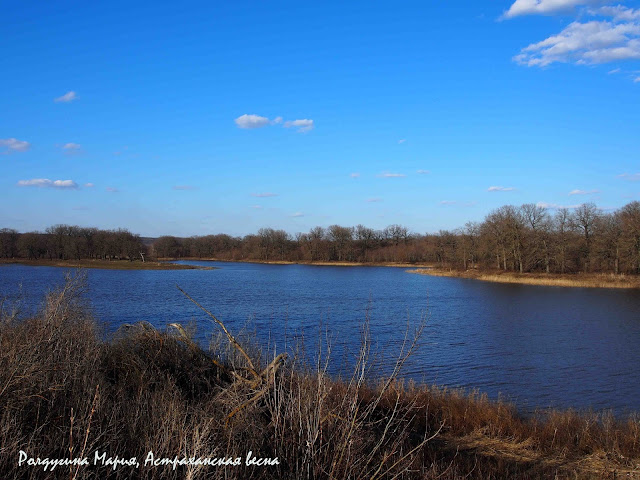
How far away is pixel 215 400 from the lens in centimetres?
562

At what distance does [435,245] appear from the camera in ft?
337

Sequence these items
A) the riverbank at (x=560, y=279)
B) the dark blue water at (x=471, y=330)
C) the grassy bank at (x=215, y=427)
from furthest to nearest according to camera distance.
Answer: the riverbank at (x=560, y=279) → the dark blue water at (x=471, y=330) → the grassy bank at (x=215, y=427)

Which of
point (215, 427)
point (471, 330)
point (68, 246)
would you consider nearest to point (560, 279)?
point (471, 330)

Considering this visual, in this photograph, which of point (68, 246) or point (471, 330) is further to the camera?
point (68, 246)

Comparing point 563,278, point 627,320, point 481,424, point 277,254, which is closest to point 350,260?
point 277,254

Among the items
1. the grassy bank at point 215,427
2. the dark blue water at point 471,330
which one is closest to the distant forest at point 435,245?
the dark blue water at point 471,330

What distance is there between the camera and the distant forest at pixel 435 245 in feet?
214

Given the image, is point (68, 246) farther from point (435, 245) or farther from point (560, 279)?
point (560, 279)

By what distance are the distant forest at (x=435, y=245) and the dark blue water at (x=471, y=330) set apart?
63.5 feet

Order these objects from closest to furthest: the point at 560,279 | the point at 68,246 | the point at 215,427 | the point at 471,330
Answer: the point at 215,427
the point at 471,330
the point at 560,279
the point at 68,246

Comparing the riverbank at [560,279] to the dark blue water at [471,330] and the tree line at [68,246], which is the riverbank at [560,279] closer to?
the dark blue water at [471,330]

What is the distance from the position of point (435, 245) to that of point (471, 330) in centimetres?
7665

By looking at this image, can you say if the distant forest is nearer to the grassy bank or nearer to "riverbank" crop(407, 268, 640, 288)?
"riverbank" crop(407, 268, 640, 288)

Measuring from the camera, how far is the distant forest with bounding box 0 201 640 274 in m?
65.2
